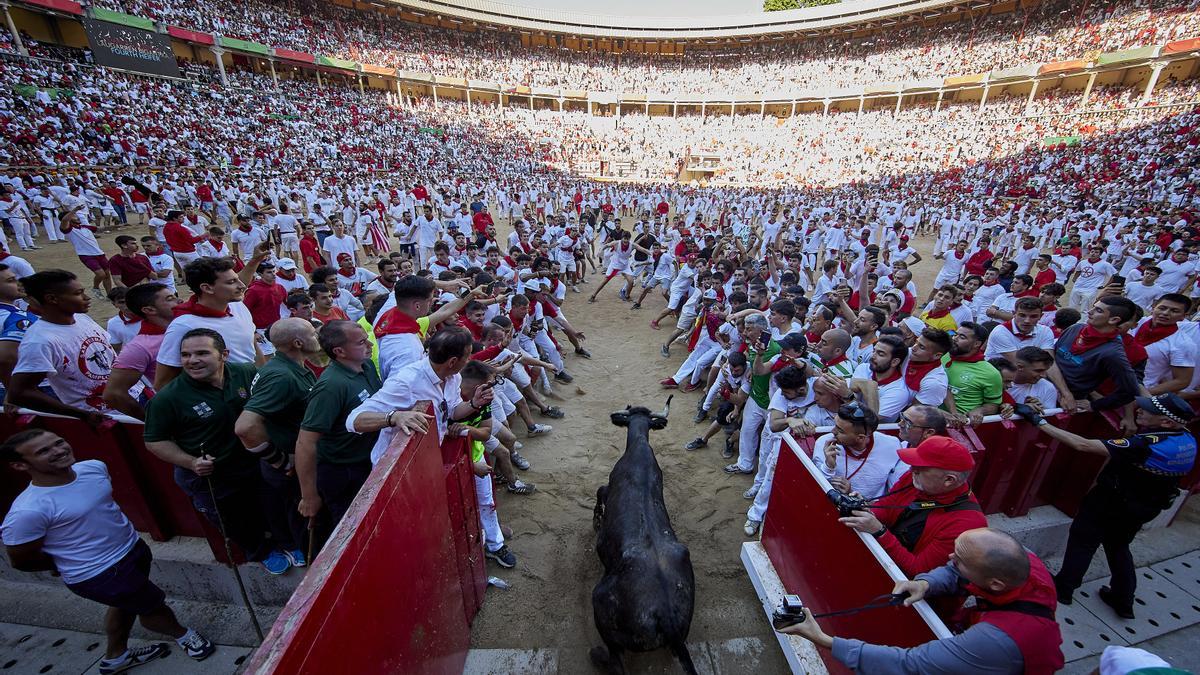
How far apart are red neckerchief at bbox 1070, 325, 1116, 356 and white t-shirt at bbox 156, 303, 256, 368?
7.60 m

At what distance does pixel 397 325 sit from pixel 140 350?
1769 millimetres

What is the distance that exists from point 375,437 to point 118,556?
177 centimetres

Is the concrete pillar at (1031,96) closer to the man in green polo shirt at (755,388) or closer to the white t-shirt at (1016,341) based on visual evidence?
the white t-shirt at (1016,341)

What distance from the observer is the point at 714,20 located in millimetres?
51125

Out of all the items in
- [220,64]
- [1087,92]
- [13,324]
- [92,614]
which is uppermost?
[220,64]

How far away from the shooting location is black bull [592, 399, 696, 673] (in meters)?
3.05

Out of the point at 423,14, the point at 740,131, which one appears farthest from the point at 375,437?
the point at 423,14

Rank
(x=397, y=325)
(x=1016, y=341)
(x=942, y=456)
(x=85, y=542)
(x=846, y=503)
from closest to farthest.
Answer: (x=942, y=456), (x=846, y=503), (x=85, y=542), (x=397, y=325), (x=1016, y=341)

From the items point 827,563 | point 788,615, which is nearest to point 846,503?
point 827,563

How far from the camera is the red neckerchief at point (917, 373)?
421 centimetres

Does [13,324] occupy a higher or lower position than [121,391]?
higher

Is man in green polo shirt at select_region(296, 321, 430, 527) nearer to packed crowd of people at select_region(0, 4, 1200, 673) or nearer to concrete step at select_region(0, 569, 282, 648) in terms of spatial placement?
packed crowd of people at select_region(0, 4, 1200, 673)

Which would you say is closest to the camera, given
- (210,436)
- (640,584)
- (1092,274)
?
(210,436)

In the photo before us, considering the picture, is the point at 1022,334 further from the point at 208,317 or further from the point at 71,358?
the point at 71,358
